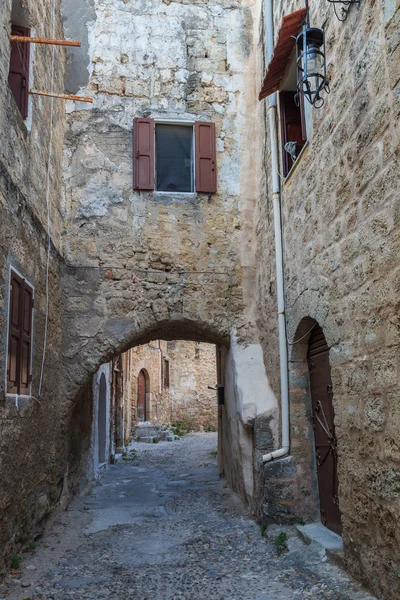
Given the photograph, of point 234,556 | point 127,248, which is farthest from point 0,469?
point 127,248

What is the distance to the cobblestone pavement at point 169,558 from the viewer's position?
383cm

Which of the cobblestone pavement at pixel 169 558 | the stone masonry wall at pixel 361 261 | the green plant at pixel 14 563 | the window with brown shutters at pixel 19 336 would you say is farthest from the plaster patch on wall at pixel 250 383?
the green plant at pixel 14 563

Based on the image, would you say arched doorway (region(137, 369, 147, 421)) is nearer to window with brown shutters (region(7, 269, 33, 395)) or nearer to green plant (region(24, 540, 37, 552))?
green plant (region(24, 540, 37, 552))

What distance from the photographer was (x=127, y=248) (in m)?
6.50

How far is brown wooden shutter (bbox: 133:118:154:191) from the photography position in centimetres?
666

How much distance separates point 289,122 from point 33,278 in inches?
120

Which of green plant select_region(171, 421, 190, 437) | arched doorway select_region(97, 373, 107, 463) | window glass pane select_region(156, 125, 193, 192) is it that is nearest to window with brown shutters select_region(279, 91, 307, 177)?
window glass pane select_region(156, 125, 193, 192)

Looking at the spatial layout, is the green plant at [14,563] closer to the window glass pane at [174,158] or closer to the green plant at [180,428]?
the window glass pane at [174,158]

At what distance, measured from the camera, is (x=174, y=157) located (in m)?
7.01

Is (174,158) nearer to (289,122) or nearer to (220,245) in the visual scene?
(220,245)

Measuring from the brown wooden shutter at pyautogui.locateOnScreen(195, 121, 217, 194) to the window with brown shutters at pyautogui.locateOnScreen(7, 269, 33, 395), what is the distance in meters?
2.79

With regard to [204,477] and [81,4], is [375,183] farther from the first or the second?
[204,477]

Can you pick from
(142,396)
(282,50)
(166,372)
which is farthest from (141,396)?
(282,50)

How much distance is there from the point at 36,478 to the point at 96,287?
225 cm
